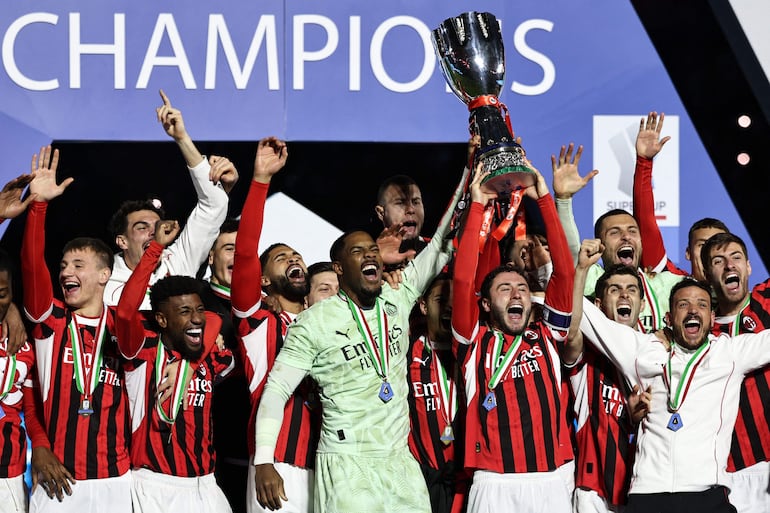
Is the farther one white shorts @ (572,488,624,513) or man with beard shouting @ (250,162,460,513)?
white shorts @ (572,488,624,513)

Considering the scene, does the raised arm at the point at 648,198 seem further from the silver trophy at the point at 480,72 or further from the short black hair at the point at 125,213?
the short black hair at the point at 125,213

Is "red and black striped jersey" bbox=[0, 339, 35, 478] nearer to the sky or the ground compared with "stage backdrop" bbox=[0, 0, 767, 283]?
nearer to the ground

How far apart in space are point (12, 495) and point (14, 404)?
406 mm

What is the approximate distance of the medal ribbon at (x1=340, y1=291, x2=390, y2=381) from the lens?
518 centimetres

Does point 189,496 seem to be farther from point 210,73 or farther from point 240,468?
point 210,73

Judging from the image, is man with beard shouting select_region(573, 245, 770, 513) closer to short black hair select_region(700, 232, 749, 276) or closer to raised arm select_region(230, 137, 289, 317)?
short black hair select_region(700, 232, 749, 276)

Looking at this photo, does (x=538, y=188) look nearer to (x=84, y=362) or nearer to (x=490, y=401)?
(x=490, y=401)

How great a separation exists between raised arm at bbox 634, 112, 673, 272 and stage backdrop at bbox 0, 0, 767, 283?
662 mm

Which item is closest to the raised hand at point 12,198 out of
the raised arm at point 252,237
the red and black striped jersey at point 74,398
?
the red and black striped jersey at point 74,398

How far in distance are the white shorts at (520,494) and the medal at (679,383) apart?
→ 0.56 metres

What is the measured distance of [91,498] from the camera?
5.44 metres

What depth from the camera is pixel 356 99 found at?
22.9ft

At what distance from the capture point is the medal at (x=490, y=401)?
5387mm

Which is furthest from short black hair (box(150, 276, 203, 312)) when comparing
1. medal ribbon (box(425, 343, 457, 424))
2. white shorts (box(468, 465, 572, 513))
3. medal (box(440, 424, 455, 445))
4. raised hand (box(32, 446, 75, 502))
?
white shorts (box(468, 465, 572, 513))
